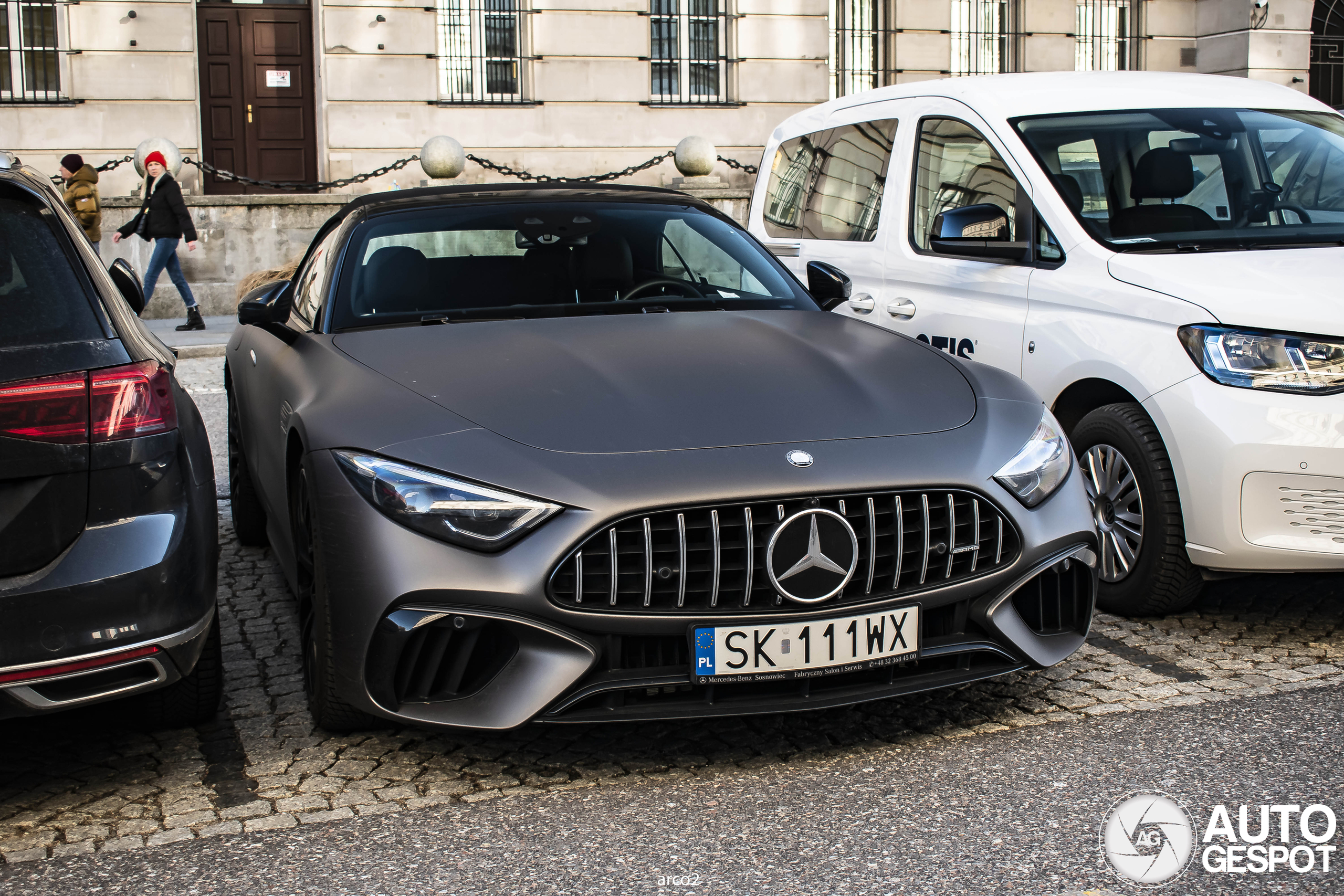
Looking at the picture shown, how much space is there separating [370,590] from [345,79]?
61.5ft

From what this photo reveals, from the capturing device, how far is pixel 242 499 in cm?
586

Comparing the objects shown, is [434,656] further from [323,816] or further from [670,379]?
[670,379]

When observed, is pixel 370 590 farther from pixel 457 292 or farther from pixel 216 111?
pixel 216 111

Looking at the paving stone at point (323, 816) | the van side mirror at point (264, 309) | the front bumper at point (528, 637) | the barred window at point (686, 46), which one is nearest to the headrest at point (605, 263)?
the van side mirror at point (264, 309)

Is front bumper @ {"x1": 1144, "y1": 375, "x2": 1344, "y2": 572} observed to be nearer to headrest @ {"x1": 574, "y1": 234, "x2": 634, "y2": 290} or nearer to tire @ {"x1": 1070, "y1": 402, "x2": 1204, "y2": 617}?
tire @ {"x1": 1070, "y1": 402, "x2": 1204, "y2": 617}

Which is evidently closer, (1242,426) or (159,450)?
(159,450)

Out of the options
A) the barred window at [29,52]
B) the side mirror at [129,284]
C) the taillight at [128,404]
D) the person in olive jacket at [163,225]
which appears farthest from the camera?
the barred window at [29,52]

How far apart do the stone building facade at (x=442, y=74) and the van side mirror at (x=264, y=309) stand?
16.4 meters

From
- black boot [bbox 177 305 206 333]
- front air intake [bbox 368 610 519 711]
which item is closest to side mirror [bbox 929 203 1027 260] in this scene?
front air intake [bbox 368 610 519 711]

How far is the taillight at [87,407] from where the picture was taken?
3.00m

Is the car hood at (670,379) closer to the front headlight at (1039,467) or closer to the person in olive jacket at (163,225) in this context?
the front headlight at (1039,467)

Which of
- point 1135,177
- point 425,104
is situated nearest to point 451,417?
point 1135,177

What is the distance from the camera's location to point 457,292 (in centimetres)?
457

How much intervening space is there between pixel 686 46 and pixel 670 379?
19361mm
